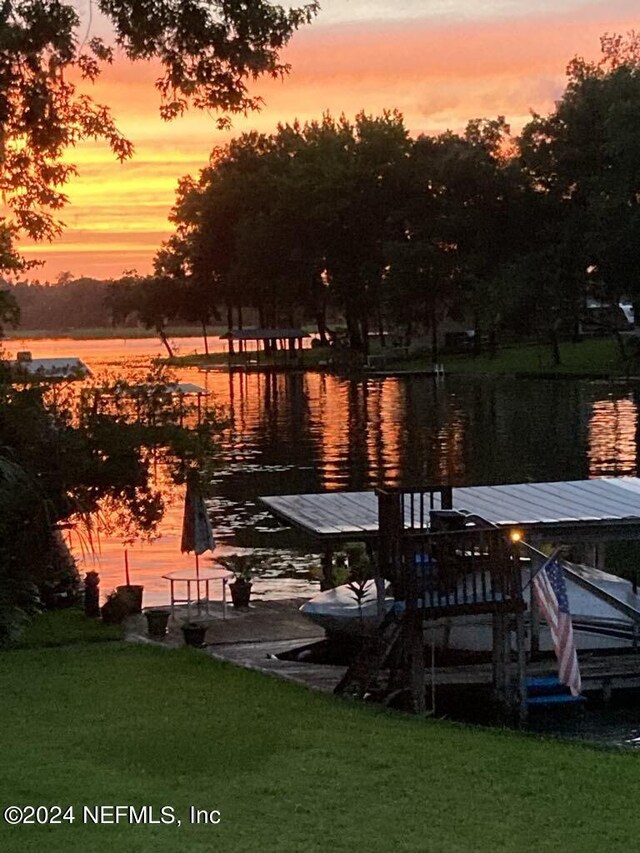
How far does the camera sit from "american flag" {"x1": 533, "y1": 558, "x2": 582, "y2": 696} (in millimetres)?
16703

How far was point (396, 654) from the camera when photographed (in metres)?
18.1

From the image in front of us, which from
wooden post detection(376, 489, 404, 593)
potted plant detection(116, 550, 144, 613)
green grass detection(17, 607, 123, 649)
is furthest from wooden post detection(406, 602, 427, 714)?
potted plant detection(116, 550, 144, 613)

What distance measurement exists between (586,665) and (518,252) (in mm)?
81756

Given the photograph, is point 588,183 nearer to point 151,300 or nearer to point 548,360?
point 548,360

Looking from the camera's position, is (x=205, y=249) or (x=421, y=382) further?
(x=205, y=249)

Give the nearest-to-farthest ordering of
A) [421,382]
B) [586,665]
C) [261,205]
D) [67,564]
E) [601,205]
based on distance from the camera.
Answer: [586,665] → [67,564] → [601,205] → [421,382] → [261,205]

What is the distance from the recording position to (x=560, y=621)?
55.6 feet

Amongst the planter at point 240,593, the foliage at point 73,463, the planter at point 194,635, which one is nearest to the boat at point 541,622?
the planter at point 194,635

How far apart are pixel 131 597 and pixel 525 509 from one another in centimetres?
662

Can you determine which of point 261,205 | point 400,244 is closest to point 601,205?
point 400,244

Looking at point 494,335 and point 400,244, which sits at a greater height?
point 400,244

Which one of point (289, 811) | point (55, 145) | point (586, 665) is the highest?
point (55, 145)

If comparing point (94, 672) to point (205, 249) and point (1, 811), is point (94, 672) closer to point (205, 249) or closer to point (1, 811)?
point (1, 811)

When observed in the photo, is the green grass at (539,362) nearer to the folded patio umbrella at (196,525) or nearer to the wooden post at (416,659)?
the folded patio umbrella at (196,525)
